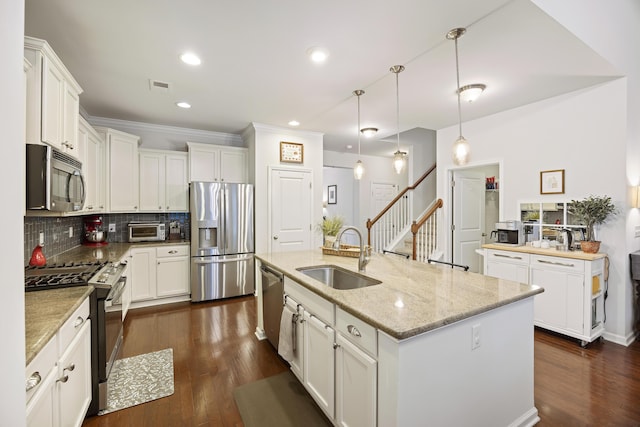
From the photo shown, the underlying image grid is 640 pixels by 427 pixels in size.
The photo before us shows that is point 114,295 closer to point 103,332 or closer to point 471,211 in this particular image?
point 103,332

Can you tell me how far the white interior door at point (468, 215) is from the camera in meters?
4.66

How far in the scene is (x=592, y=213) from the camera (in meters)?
3.02

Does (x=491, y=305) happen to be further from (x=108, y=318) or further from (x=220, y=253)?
(x=220, y=253)

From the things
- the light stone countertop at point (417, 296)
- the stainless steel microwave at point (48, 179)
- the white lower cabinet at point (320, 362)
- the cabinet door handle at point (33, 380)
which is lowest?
the white lower cabinet at point (320, 362)

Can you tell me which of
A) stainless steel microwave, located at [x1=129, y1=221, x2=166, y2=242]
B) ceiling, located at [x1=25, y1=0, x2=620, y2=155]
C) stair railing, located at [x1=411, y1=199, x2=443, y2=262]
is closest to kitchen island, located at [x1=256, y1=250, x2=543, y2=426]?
→ ceiling, located at [x1=25, y1=0, x2=620, y2=155]

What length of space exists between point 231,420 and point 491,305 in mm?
1805

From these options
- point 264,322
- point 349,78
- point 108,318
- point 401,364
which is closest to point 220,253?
point 264,322

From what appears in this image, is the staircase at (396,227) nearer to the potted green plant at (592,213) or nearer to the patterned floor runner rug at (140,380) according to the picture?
the potted green plant at (592,213)

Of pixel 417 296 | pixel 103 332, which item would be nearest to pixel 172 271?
pixel 103 332

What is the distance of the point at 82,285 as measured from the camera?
6.31 feet

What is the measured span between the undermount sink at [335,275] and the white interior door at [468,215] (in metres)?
2.91

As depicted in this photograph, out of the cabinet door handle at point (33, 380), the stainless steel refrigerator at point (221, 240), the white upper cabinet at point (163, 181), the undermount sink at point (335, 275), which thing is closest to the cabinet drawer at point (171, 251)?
the stainless steel refrigerator at point (221, 240)

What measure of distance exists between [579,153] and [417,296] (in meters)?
3.02

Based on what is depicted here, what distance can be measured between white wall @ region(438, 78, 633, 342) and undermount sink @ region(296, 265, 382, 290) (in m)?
2.78
